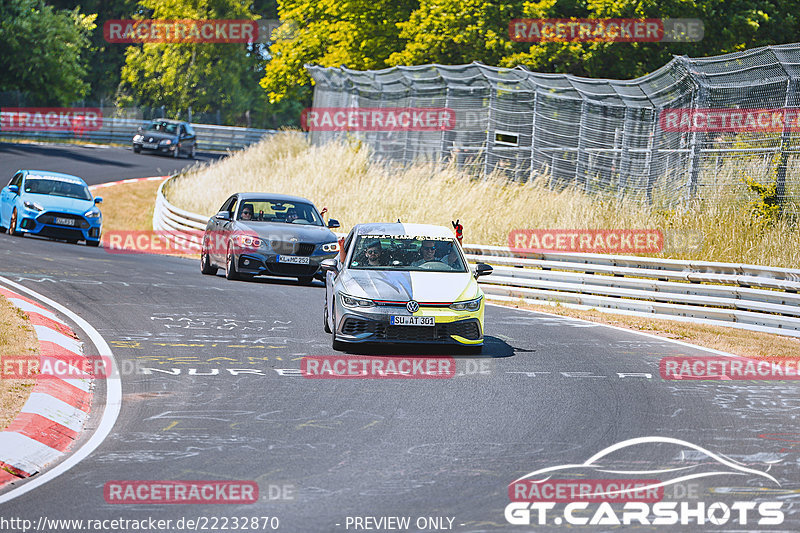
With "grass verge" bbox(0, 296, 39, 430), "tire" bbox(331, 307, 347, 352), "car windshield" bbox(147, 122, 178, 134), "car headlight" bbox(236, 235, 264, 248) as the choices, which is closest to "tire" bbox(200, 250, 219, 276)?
"car headlight" bbox(236, 235, 264, 248)

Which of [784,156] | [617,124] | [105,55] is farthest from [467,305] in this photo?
[105,55]

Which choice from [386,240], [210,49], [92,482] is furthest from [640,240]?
[210,49]

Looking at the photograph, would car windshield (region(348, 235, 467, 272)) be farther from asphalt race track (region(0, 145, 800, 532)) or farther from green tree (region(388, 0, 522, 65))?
green tree (region(388, 0, 522, 65))

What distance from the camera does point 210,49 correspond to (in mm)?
78000

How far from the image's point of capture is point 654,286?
18.8 meters

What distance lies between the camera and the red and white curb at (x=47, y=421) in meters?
7.98

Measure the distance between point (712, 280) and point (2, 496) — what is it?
42.7 feet

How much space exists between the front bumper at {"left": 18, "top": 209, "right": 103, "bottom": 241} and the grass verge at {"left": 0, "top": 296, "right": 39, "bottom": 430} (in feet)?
39.3

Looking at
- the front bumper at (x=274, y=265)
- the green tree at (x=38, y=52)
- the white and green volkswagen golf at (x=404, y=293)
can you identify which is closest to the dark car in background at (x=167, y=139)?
the green tree at (x=38, y=52)

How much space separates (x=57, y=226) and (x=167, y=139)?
31062 millimetres

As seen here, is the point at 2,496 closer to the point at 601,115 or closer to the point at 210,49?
the point at 601,115

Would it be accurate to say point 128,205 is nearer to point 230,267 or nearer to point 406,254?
point 230,267

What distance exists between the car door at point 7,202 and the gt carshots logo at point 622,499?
21.7 m

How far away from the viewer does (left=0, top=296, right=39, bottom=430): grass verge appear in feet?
30.9
